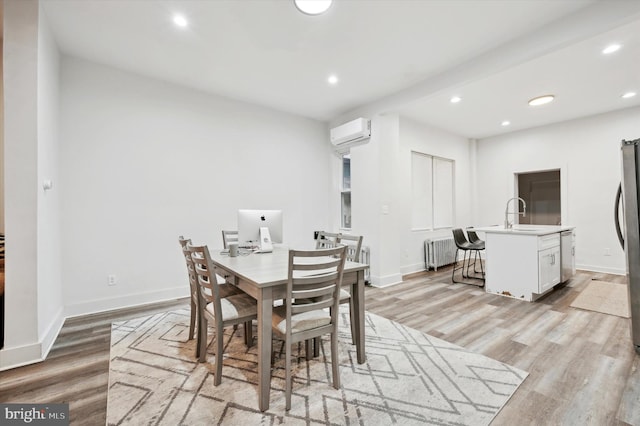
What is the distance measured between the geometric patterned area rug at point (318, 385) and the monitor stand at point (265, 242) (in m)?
0.84

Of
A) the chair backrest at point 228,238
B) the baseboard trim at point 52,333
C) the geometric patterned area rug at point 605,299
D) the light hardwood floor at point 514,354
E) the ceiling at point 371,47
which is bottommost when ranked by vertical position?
the light hardwood floor at point 514,354

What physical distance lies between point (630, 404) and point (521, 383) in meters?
0.55

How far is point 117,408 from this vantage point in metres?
1.69

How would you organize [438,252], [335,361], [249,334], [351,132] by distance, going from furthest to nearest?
[438,252] < [351,132] < [249,334] < [335,361]

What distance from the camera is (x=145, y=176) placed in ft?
11.7

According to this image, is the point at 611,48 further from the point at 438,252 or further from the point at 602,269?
the point at 602,269

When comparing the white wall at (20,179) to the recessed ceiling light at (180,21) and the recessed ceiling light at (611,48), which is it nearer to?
the recessed ceiling light at (180,21)

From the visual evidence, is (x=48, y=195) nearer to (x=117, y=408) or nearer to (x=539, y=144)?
(x=117, y=408)

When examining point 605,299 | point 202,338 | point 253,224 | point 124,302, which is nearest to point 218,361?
point 202,338

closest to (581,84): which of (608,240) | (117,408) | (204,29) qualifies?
(608,240)

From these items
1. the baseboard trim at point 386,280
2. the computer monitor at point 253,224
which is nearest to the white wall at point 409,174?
the baseboard trim at point 386,280

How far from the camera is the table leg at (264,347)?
5.41 ft

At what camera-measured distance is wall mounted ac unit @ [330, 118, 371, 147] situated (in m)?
4.43

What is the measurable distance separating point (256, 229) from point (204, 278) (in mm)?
842
